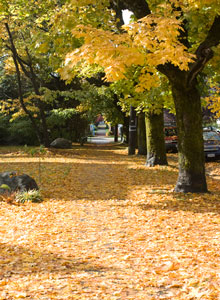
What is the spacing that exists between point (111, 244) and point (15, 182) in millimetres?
4473

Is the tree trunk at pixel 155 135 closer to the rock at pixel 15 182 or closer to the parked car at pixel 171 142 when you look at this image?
the rock at pixel 15 182

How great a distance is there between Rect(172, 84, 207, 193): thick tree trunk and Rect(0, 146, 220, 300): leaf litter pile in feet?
1.34

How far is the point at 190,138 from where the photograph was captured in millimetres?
9906

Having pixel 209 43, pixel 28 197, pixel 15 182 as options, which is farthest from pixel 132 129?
pixel 209 43

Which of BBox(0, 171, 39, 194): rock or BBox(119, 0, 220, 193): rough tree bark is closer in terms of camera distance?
BBox(119, 0, 220, 193): rough tree bark

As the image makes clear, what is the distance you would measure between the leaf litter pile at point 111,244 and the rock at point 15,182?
55cm

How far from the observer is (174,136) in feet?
83.8

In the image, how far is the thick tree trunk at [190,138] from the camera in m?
9.82

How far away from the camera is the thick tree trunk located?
9.82m

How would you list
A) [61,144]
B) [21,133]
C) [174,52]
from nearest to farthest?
1. [174,52]
2. [61,144]
3. [21,133]

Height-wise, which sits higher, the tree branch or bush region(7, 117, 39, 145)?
the tree branch

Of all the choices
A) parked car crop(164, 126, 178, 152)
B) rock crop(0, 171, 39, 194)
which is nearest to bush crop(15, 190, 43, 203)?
rock crop(0, 171, 39, 194)

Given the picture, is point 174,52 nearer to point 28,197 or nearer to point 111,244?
point 111,244

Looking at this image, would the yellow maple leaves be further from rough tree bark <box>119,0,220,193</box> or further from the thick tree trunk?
the thick tree trunk
